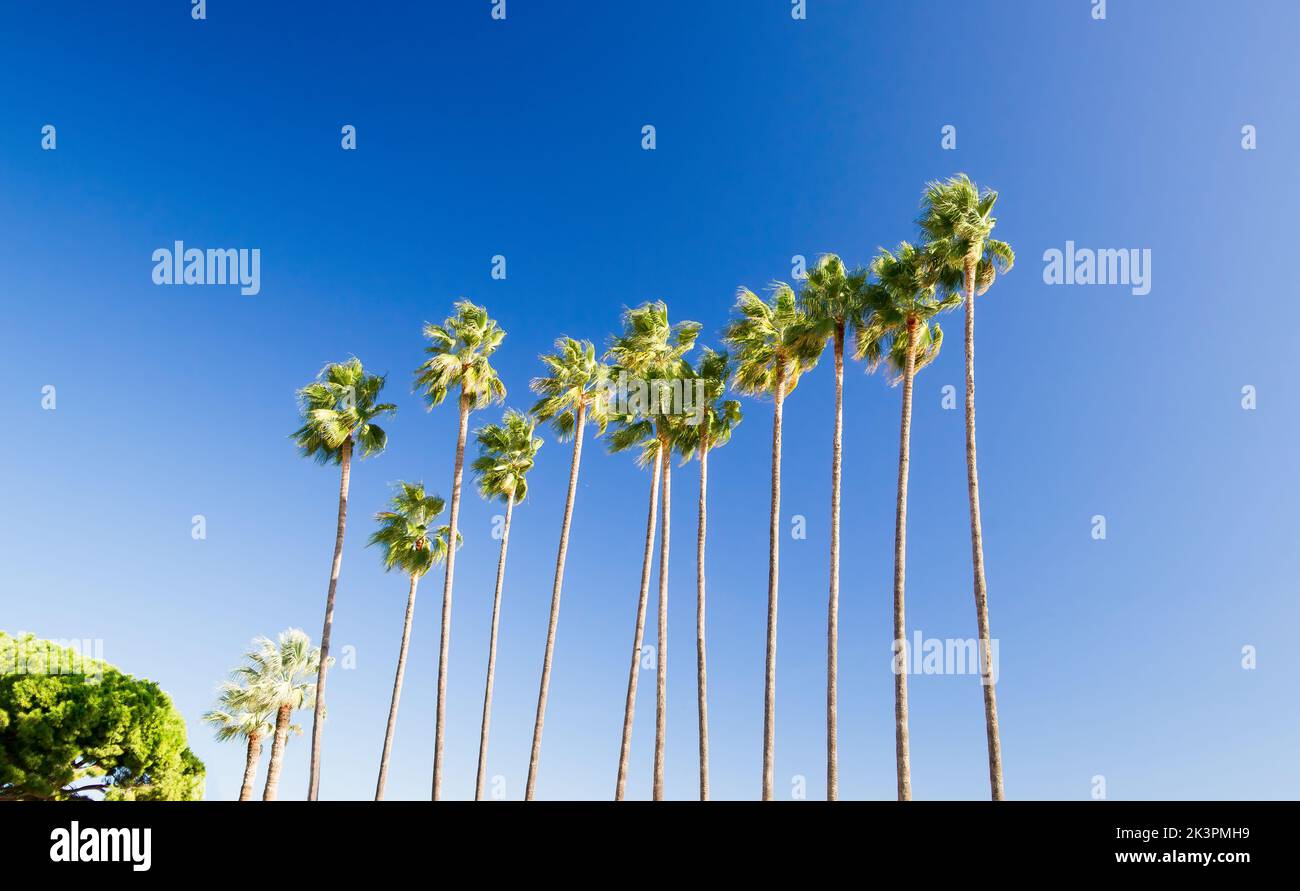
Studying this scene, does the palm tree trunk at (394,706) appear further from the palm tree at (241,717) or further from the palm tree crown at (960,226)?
the palm tree crown at (960,226)

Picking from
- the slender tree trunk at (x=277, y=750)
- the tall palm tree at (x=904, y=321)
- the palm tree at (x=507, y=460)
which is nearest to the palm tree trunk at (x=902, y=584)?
the tall palm tree at (x=904, y=321)

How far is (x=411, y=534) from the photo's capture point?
41.6 meters

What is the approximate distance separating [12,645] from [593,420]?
3158cm

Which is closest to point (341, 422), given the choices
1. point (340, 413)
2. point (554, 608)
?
point (340, 413)

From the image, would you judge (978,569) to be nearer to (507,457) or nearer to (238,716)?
(507,457)

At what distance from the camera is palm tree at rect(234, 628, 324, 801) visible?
4425cm

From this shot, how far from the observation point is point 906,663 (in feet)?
82.8

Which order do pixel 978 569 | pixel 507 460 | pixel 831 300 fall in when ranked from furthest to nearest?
pixel 507 460 < pixel 831 300 < pixel 978 569

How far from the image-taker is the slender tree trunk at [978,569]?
22938 millimetres

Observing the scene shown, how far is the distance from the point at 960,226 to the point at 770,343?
830 cm

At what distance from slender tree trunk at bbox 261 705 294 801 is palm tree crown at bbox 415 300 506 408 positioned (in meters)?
19.9

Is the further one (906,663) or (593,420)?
(593,420)
